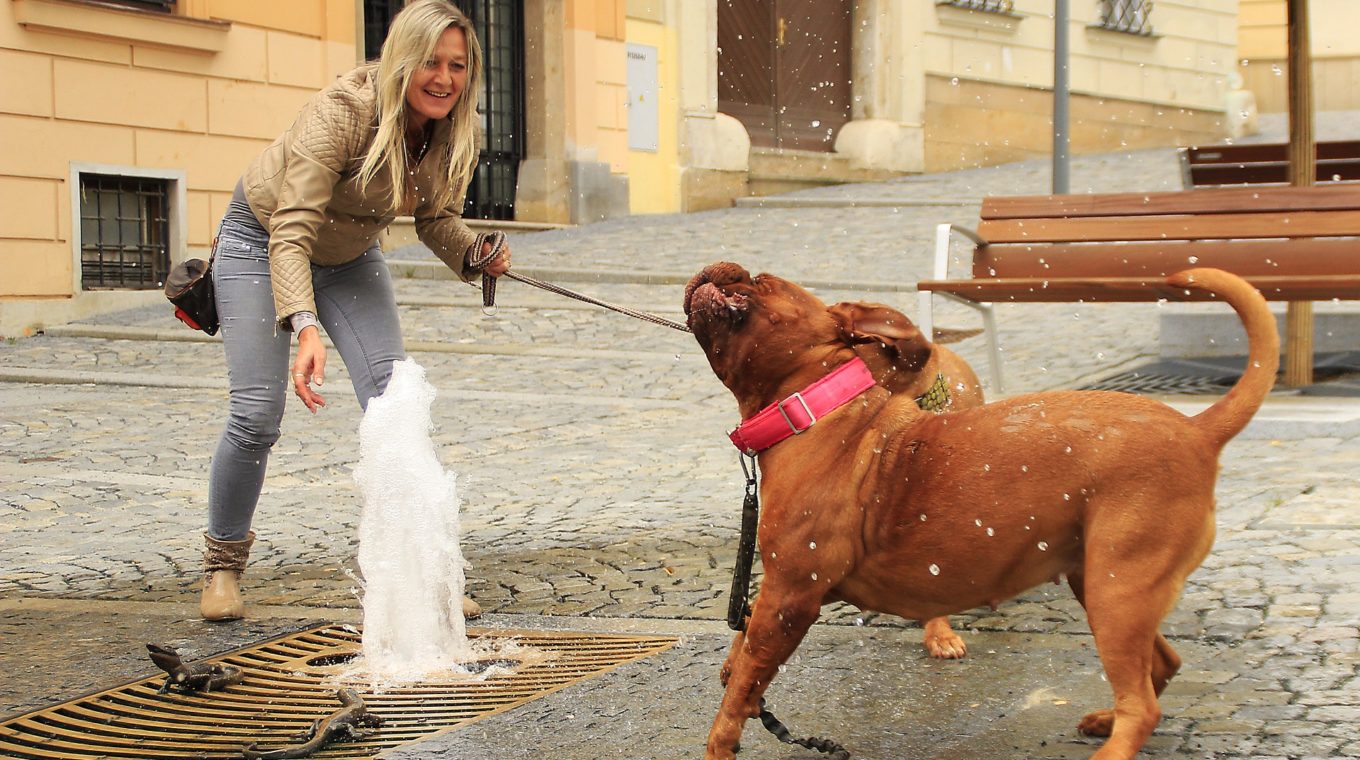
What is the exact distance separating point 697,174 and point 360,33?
529cm

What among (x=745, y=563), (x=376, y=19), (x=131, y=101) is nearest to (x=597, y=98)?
(x=376, y=19)

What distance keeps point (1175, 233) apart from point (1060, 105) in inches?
258

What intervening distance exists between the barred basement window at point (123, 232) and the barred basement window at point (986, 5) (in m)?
12.8

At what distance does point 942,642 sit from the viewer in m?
4.11

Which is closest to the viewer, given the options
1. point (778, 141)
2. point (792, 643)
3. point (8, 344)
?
point (792, 643)

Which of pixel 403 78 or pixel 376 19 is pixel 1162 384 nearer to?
pixel 403 78

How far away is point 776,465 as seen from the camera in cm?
335

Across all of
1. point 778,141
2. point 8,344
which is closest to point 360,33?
point 8,344

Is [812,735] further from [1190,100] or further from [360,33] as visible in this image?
[1190,100]

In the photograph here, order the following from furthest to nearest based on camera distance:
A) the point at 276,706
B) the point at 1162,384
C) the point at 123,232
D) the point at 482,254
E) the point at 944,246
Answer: the point at 123,232 < the point at 1162,384 < the point at 944,246 < the point at 482,254 < the point at 276,706

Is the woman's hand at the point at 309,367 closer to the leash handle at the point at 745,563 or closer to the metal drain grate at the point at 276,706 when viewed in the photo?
the metal drain grate at the point at 276,706

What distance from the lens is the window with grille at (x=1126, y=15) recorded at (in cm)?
2562

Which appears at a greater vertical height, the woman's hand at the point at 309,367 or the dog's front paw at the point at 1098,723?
the woman's hand at the point at 309,367

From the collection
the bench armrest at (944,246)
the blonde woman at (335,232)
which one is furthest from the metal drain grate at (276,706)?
the bench armrest at (944,246)
